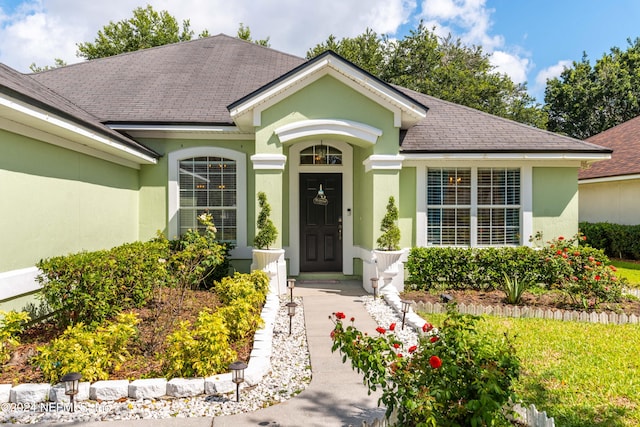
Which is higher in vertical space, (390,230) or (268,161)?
(268,161)

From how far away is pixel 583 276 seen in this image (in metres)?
7.56

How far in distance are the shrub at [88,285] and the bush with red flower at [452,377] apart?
4088 millimetres

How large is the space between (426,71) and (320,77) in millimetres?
23436

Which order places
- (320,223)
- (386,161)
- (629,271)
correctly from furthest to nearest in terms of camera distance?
(629,271), (320,223), (386,161)

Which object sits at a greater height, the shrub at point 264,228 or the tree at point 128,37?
the tree at point 128,37

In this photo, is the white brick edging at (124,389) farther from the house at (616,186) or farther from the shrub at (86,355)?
the house at (616,186)

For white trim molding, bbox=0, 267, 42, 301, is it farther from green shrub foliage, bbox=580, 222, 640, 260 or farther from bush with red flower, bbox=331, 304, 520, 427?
green shrub foliage, bbox=580, 222, 640, 260

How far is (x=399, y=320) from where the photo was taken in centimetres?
672

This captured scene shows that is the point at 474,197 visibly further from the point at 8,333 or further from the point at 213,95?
the point at 8,333

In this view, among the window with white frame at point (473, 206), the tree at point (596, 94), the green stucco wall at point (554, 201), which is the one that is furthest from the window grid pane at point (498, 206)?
the tree at point (596, 94)

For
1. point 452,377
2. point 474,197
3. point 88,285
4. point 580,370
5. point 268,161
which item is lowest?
point 580,370

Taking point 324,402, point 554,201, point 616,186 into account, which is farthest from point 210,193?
point 616,186

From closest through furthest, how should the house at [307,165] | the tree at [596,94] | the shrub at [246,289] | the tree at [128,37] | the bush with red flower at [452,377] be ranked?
the bush with red flower at [452,377]
the shrub at [246,289]
the house at [307,165]
the tree at [128,37]
the tree at [596,94]

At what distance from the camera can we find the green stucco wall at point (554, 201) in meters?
9.74
